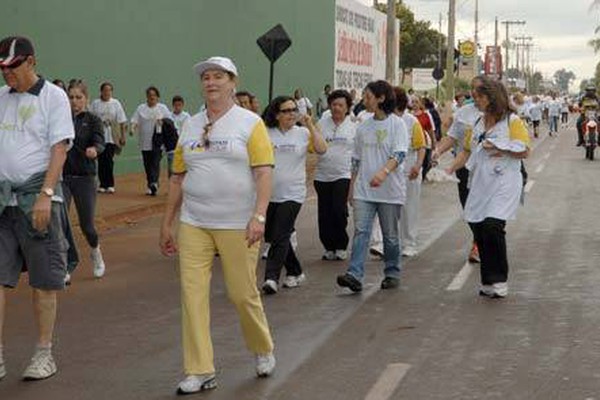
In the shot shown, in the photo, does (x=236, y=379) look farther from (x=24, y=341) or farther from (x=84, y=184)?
(x=84, y=184)

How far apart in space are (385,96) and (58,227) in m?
3.73

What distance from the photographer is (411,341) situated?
794 centimetres

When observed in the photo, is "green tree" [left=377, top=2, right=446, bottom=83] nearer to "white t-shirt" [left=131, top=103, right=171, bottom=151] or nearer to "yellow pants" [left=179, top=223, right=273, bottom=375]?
"white t-shirt" [left=131, top=103, right=171, bottom=151]

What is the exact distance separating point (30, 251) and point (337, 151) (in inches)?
219

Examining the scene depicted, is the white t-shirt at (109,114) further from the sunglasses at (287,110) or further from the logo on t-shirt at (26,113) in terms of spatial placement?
the logo on t-shirt at (26,113)

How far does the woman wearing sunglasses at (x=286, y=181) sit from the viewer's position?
988cm

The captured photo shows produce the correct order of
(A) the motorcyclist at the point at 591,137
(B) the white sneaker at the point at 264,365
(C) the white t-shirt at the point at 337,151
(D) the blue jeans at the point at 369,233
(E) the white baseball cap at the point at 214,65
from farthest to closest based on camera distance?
(A) the motorcyclist at the point at 591,137 → (C) the white t-shirt at the point at 337,151 → (D) the blue jeans at the point at 369,233 → (B) the white sneaker at the point at 264,365 → (E) the white baseball cap at the point at 214,65

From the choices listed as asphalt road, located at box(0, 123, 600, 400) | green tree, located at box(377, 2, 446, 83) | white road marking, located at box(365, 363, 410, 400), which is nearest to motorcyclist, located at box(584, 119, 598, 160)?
asphalt road, located at box(0, 123, 600, 400)

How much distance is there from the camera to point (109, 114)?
18.1m

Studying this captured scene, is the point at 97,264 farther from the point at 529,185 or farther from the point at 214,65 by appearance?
the point at 529,185

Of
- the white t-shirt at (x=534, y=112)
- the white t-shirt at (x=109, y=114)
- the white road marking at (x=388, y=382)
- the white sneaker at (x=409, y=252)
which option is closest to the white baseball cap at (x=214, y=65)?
the white road marking at (x=388, y=382)

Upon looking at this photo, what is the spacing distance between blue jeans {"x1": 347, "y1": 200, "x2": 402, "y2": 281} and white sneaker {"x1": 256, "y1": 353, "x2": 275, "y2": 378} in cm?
284

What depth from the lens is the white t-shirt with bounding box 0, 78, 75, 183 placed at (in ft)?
22.1

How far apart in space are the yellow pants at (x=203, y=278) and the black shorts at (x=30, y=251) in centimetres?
84
